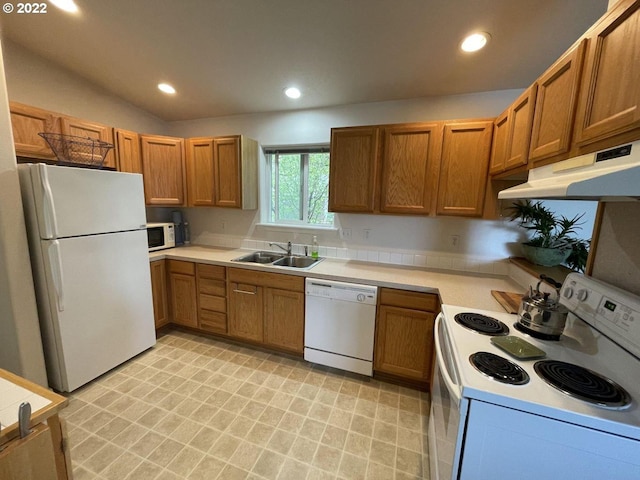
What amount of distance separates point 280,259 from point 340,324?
100cm

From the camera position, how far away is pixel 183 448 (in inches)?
63.3

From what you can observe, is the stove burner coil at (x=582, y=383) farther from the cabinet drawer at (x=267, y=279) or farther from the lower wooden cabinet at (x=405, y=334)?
the cabinet drawer at (x=267, y=279)

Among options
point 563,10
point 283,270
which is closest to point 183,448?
point 283,270

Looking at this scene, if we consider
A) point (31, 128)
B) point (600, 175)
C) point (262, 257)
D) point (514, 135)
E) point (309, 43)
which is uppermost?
point (309, 43)

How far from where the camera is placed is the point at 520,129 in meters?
1.58

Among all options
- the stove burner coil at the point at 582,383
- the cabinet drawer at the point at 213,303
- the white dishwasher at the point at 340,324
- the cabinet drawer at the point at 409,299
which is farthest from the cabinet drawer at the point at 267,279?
the stove burner coil at the point at 582,383

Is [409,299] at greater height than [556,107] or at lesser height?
lesser

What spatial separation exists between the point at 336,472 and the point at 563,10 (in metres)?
2.86

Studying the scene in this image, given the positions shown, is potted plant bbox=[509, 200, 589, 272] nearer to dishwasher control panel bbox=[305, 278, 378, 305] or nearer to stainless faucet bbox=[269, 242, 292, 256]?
dishwasher control panel bbox=[305, 278, 378, 305]

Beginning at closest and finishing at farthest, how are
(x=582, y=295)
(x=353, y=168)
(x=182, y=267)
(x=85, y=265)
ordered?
(x=582, y=295) < (x=85, y=265) < (x=353, y=168) < (x=182, y=267)

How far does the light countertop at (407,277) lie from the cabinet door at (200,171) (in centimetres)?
67

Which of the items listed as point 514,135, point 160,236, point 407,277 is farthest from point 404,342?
point 160,236

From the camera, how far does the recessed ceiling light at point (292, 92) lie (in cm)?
245

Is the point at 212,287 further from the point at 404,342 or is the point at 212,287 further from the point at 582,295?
the point at 582,295
